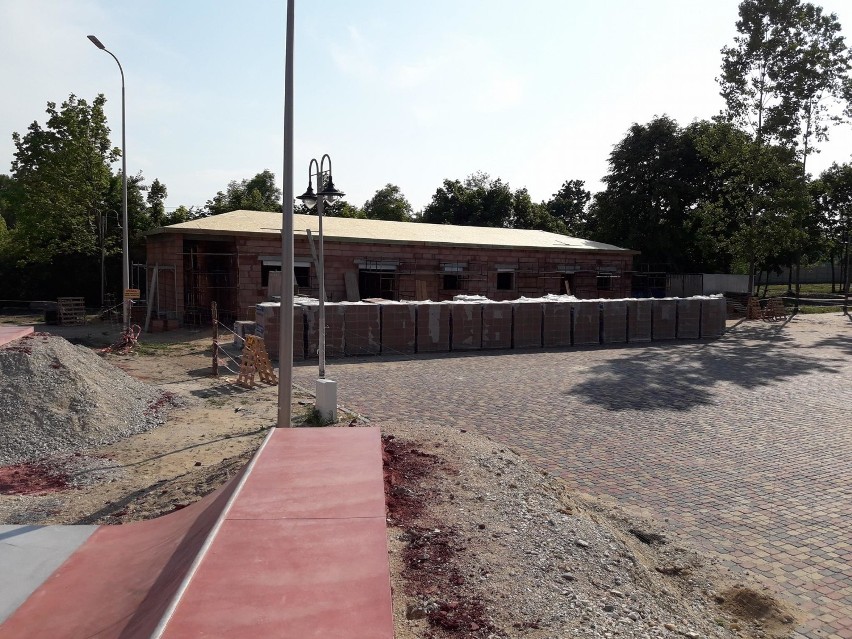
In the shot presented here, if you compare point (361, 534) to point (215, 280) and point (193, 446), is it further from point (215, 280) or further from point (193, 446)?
point (215, 280)

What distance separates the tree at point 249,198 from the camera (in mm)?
47656

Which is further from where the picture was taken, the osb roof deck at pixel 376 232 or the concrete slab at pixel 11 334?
the osb roof deck at pixel 376 232

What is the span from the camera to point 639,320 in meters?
23.3

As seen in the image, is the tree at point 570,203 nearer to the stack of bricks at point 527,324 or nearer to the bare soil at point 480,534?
the stack of bricks at point 527,324

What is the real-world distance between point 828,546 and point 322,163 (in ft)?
32.1

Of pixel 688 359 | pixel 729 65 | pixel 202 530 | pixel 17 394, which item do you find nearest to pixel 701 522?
pixel 202 530

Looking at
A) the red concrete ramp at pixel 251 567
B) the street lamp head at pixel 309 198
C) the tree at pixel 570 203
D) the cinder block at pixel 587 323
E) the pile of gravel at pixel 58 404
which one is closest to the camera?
the red concrete ramp at pixel 251 567

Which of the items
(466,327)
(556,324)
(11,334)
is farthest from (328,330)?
(556,324)

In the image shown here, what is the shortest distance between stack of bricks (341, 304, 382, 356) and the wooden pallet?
52.2ft

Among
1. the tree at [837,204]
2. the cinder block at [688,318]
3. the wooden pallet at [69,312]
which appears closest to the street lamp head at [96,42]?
the wooden pallet at [69,312]

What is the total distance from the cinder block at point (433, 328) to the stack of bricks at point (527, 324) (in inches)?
102

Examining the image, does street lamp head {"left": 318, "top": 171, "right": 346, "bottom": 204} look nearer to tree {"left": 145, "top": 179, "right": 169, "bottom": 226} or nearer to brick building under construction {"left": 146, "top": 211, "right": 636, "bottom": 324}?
brick building under construction {"left": 146, "top": 211, "right": 636, "bottom": 324}

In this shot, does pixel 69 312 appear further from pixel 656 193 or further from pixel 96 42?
pixel 656 193

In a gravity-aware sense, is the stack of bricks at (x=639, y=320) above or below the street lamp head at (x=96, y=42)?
below
